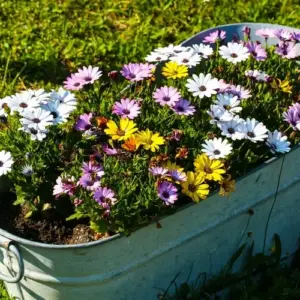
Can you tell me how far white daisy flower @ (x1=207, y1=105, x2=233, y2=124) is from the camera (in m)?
2.27

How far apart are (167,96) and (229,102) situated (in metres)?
0.19

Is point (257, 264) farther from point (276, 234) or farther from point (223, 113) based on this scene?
point (223, 113)

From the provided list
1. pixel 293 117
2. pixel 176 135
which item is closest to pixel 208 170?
pixel 176 135

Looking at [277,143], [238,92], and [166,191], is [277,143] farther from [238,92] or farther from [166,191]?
[166,191]

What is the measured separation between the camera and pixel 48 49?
3656mm

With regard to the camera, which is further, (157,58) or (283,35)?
(283,35)

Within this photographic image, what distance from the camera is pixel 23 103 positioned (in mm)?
2281

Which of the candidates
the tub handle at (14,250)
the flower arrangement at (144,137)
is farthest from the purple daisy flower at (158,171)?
the tub handle at (14,250)

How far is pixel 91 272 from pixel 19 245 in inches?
8.2

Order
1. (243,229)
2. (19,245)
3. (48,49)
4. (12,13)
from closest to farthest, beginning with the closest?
(19,245)
(243,229)
(48,49)
(12,13)

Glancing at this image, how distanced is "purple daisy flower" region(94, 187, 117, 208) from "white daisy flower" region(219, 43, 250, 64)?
699 mm

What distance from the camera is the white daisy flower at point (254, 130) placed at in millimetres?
2261

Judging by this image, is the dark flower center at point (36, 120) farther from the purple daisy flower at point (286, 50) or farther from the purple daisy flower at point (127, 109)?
the purple daisy flower at point (286, 50)

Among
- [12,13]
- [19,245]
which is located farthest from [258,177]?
[12,13]
